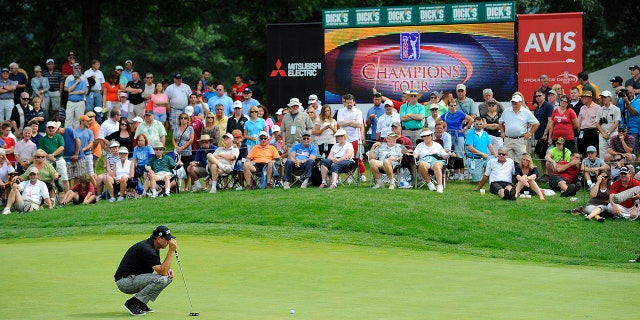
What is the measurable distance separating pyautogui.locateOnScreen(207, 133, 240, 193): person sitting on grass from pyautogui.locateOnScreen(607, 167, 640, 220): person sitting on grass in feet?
28.0

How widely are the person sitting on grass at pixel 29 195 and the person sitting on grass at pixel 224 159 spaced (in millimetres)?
3670

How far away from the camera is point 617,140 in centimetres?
2430

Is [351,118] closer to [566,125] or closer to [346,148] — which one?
[346,148]

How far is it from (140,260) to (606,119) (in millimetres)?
14384

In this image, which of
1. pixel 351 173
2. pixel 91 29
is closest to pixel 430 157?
pixel 351 173

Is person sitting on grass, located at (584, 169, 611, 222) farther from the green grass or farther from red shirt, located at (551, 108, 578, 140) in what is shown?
red shirt, located at (551, 108, 578, 140)

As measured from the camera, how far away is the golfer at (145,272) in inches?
523

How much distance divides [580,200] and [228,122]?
8488 mm

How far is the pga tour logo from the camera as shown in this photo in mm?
29750

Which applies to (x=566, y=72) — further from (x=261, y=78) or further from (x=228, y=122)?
(x=261, y=78)

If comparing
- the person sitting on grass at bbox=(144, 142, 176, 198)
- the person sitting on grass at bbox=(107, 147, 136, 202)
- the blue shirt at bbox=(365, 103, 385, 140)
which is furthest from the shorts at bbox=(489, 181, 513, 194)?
the person sitting on grass at bbox=(107, 147, 136, 202)

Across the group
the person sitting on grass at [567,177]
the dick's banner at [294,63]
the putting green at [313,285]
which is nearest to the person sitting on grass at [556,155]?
the person sitting on grass at [567,177]

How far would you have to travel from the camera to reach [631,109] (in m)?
25.0

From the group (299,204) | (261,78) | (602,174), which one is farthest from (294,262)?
(261,78)
